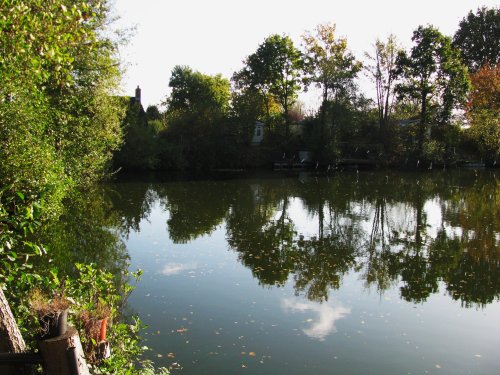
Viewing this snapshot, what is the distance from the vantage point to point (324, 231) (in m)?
20.1

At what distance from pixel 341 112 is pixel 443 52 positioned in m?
14.0

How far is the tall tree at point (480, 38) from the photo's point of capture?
73.2 metres

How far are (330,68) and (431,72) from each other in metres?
12.2

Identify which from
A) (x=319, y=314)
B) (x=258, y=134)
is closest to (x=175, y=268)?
(x=319, y=314)

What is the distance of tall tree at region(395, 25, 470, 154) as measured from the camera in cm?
5584

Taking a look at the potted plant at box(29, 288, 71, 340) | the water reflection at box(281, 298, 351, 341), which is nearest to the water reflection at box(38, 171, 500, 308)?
the water reflection at box(281, 298, 351, 341)

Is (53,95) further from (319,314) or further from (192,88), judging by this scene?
(192,88)

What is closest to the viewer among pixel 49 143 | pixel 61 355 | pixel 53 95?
pixel 61 355

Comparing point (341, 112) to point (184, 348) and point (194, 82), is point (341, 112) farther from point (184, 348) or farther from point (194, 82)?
point (184, 348)

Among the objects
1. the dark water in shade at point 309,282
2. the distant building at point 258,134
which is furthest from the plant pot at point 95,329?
the distant building at point 258,134

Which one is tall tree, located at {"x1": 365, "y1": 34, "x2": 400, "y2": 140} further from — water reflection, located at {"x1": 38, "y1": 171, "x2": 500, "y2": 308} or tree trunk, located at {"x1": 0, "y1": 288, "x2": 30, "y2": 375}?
tree trunk, located at {"x1": 0, "y1": 288, "x2": 30, "y2": 375}

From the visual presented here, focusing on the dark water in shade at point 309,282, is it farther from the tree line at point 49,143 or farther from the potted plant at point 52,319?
the potted plant at point 52,319

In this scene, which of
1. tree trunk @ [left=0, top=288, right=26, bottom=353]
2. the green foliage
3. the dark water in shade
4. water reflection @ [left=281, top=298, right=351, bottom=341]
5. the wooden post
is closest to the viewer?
the wooden post

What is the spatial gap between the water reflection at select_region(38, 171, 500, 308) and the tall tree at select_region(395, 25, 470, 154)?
23.4 m
